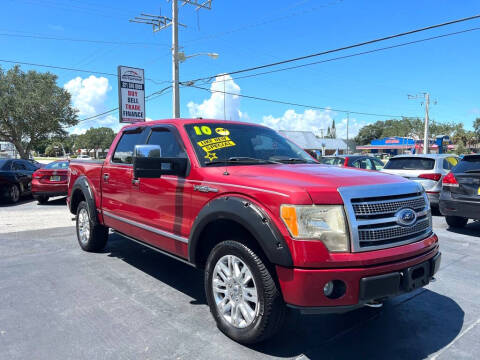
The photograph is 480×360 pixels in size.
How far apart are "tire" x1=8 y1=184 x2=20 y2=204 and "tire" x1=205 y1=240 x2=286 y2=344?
10.8 meters

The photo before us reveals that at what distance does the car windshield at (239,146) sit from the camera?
12.0 feet

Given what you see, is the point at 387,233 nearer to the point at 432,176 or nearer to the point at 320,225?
the point at 320,225

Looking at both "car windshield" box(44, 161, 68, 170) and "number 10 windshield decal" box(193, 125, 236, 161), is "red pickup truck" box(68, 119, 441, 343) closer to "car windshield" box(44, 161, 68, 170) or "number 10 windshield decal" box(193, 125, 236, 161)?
"number 10 windshield decal" box(193, 125, 236, 161)

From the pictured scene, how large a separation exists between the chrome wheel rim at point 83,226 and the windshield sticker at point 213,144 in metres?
2.85

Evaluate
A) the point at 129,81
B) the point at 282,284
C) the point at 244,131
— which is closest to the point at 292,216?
the point at 282,284

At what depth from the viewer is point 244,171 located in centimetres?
321

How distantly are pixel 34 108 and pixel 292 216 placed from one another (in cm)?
3085

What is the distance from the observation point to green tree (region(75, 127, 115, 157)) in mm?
111812

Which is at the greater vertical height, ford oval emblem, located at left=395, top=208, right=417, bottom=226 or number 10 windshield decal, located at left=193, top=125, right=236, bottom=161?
number 10 windshield decal, located at left=193, top=125, right=236, bottom=161

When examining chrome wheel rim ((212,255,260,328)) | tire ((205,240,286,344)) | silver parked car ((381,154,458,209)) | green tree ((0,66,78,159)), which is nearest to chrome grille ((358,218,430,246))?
tire ((205,240,286,344))

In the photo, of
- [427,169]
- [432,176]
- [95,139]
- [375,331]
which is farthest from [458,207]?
[95,139]

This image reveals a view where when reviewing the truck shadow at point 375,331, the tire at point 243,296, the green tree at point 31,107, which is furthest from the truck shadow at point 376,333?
the green tree at point 31,107

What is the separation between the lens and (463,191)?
22.0 feet

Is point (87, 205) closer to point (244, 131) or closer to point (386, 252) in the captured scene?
point (244, 131)
